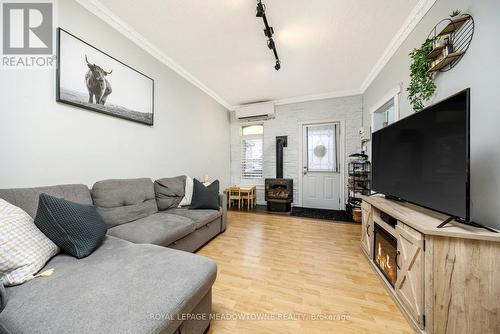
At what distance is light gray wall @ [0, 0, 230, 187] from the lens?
4.56 ft

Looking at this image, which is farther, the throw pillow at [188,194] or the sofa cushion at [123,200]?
the throw pillow at [188,194]

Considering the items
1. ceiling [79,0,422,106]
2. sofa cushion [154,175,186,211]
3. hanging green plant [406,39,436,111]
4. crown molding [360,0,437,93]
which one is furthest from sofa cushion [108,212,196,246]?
crown molding [360,0,437,93]

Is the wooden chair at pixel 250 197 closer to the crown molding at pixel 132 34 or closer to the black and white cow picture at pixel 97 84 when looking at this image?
the crown molding at pixel 132 34

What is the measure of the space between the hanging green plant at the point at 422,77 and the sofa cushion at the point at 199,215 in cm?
265

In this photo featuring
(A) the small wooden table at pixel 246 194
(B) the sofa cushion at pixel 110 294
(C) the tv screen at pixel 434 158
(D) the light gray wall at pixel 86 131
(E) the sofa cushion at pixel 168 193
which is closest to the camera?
(B) the sofa cushion at pixel 110 294

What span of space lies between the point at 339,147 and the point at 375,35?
233cm

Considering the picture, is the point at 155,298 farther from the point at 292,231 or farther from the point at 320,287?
the point at 292,231

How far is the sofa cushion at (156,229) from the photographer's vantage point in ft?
5.05

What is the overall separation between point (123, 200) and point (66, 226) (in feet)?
2.57

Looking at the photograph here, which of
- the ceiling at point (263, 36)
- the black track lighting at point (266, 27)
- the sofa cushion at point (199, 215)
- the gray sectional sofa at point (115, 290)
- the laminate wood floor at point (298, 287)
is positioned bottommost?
the laminate wood floor at point (298, 287)

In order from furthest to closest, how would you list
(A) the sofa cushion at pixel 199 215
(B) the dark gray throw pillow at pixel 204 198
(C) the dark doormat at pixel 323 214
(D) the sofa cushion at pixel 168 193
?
(C) the dark doormat at pixel 323 214
(B) the dark gray throw pillow at pixel 204 198
(D) the sofa cushion at pixel 168 193
(A) the sofa cushion at pixel 199 215

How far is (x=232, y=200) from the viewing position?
4746 mm

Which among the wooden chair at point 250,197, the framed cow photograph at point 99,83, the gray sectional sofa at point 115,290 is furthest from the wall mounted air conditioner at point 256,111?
the gray sectional sofa at point 115,290

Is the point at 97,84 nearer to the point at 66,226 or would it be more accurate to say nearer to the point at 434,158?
the point at 66,226
